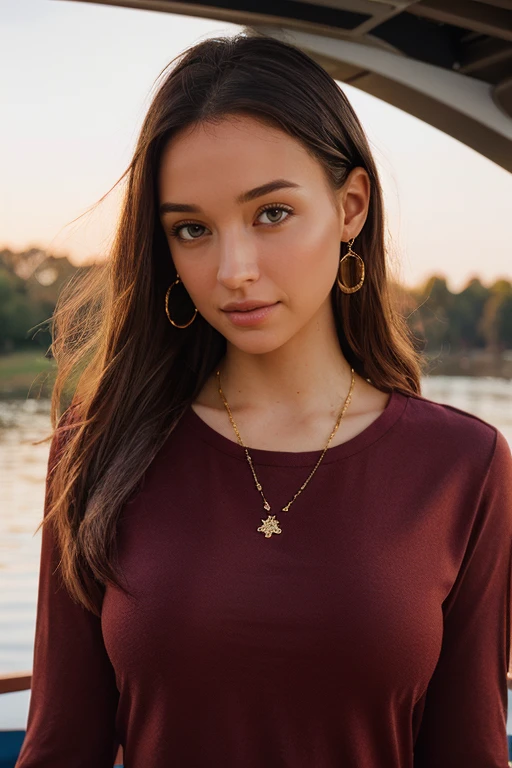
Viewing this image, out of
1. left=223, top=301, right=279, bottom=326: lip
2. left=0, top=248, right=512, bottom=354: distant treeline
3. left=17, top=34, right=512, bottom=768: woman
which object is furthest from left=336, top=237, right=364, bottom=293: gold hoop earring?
left=223, top=301, right=279, bottom=326: lip

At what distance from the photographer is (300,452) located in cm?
151

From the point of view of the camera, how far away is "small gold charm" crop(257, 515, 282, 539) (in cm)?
142

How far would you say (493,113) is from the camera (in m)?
3.17

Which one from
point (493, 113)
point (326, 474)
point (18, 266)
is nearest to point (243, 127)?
point (326, 474)

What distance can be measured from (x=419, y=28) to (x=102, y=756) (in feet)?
7.53

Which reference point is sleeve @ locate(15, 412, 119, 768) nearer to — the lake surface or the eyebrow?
the lake surface

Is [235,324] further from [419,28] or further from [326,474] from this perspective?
A: [419,28]

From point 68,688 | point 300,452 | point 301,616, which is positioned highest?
point 300,452

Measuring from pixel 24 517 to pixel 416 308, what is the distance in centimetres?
580

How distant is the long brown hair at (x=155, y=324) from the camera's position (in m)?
1.43

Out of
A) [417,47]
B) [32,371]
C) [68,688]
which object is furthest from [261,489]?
[417,47]

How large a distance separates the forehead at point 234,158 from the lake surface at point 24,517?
500 millimetres

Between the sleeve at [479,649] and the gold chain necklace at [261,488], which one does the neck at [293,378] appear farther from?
the sleeve at [479,649]

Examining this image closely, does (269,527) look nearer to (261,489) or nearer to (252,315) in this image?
(261,489)
